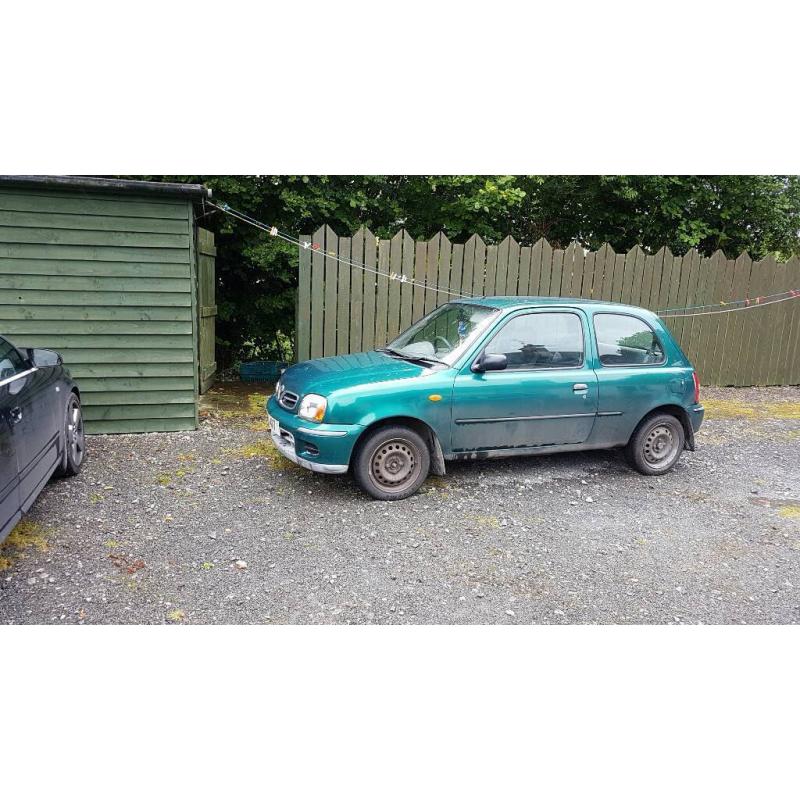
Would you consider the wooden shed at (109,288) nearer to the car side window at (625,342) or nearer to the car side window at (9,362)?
the car side window at (9,362)

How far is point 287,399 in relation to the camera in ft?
17.7

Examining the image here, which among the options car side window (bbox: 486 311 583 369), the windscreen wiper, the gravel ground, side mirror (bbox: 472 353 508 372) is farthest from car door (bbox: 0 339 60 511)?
car side window (bbox: 486 311 583 369)

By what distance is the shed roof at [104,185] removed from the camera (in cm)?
605

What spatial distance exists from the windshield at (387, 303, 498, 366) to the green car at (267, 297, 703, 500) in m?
0.01

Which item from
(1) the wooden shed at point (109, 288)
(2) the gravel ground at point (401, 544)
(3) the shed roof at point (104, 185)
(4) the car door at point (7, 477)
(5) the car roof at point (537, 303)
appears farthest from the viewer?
(1) the wooden shed at point (109, 288)

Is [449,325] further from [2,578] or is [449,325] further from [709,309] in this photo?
[709,309]

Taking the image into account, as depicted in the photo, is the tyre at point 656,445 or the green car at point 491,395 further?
the tyre at point 656,445

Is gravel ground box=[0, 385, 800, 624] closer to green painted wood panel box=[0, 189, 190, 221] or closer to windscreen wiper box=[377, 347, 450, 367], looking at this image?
windscreen wiper box=[377, 347, 450, 367]

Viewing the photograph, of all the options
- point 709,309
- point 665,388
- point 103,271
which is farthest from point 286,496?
point 709,309

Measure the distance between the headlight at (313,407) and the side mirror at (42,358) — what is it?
211 cm

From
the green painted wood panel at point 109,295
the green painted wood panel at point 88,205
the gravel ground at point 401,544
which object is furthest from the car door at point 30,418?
the green painted wood panel at point 88,205

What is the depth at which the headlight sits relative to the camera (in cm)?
498

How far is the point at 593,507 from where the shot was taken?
538 cm
